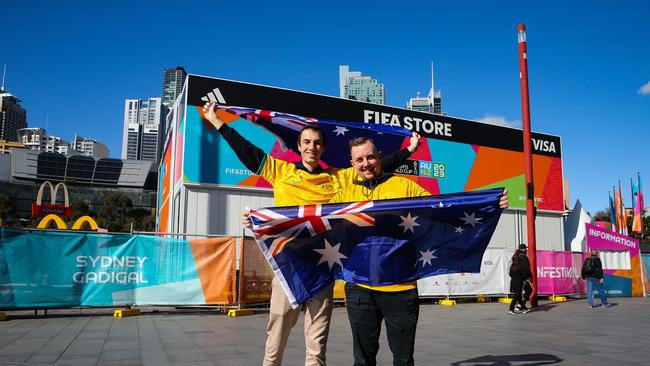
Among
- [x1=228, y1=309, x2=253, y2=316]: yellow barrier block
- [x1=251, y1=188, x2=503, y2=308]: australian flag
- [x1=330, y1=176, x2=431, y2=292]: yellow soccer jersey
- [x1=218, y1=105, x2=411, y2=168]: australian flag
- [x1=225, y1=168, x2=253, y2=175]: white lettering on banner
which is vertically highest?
[x1=225, y1=168, x2=253, y2=175]: white lettering on banner

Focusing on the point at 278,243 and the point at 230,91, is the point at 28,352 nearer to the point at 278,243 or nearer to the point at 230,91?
the point at 278,243

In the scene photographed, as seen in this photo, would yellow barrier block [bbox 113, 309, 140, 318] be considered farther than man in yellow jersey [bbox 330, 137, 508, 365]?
Yes

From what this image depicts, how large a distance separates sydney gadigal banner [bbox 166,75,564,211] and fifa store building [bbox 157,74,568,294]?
0.04 meters

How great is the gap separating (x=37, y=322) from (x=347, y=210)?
29.0ft

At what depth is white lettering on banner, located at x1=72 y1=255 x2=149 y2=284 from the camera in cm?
1077

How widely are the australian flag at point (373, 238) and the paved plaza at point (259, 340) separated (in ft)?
7.92

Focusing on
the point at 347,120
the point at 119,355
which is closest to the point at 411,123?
the point at 347,120

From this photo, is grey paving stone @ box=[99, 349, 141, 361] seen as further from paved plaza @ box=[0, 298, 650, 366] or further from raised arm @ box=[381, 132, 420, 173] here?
raised arm @ box=[381, 132, 420, 173]

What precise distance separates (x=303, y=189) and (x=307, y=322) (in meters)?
0.99

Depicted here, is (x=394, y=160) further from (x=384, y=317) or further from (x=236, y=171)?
(x=236, y=171)

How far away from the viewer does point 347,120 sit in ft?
67.2

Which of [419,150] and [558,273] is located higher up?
[419,150]

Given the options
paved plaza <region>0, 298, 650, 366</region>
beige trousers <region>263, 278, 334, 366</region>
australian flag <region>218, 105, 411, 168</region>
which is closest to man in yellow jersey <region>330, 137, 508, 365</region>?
beige trousers <region>263, 278, 334, 366</region>

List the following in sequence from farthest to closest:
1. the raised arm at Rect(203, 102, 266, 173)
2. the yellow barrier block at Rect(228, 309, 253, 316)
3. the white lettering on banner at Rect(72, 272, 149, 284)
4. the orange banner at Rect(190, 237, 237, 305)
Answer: the orange banner at Rect(190, 237, 237, 305)
the yellow barrier block at Rect(228, 309, 253, 316)
the white lettering on banner at Rect(72, 272, 149, 284)
the raised arm at Rect(203, 102, 266, 173)
